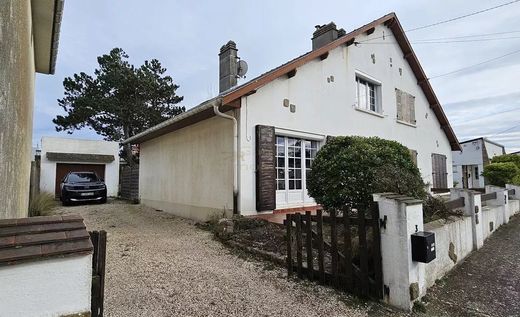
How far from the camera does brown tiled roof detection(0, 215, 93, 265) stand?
137 cm

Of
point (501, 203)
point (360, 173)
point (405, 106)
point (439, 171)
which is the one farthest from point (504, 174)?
point (360, 173)

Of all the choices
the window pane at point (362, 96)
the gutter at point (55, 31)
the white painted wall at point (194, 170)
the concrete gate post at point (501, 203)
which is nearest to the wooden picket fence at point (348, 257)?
the white painted wall at point (194, 170)

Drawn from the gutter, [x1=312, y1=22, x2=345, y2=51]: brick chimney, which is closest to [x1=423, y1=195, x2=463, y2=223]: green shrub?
the gutter

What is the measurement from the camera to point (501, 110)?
Answer: 22.3m

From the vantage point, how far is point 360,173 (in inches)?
193

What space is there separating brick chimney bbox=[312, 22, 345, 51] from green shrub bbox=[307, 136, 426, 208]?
6626 millimetres

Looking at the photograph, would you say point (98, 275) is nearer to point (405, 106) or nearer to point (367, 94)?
point (367, 94)

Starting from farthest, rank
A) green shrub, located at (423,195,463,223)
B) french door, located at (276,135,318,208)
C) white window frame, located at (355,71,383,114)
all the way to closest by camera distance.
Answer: white window frame, located at (355,71,383,114), french door, located at (276,135,318,208), green shrub, located at (423,195,463,223)

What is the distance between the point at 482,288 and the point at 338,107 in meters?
6.77

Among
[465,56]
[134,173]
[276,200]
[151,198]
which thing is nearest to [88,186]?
[134,173]

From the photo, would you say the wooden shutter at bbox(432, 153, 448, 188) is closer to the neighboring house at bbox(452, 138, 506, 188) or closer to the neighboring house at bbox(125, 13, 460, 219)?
the neighboring house at bbox(125, 13, 460, 219)

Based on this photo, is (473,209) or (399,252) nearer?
(399,252)

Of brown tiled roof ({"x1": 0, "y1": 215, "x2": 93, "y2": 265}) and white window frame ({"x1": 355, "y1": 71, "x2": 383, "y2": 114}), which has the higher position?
white window frame ({"x1": 355, "y1": 71, "x2": 383, "y2": 114})

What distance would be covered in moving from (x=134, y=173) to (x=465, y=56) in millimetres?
16104
